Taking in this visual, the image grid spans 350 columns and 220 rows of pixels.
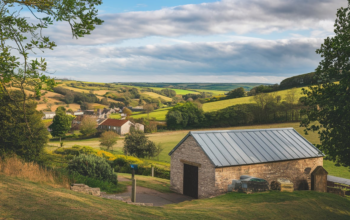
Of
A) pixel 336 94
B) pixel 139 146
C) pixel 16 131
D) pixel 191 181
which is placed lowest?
pixel 139 146

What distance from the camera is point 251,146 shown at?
63.5 feet

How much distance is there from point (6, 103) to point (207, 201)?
14.9 meters

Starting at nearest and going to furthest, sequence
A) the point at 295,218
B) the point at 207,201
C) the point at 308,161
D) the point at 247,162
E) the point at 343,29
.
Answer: the point at 295,218, the point at 207,201, the point at 343,29, the point at 247,162, the point at 308,161

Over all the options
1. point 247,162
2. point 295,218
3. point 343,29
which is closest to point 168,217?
point 295,218

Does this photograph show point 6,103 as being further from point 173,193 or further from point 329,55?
point 329,55

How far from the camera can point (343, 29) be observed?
15.6 metres

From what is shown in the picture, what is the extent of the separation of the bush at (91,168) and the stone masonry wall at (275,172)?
7.38m

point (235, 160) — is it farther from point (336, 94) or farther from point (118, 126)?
point (118, 126)

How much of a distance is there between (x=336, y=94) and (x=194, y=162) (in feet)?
31.0

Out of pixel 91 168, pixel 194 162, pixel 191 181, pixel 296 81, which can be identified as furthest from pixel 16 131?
pixel 296 81

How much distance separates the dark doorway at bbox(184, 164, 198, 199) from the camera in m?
18.1

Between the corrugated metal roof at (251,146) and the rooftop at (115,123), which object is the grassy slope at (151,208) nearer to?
the corrugated metal roof at (251,146)

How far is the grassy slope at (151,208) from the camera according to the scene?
739 centimetres

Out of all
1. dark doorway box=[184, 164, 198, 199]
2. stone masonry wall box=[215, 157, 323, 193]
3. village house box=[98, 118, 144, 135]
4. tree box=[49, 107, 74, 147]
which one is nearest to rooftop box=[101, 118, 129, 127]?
village house box=[98, 118, 144, 135]
